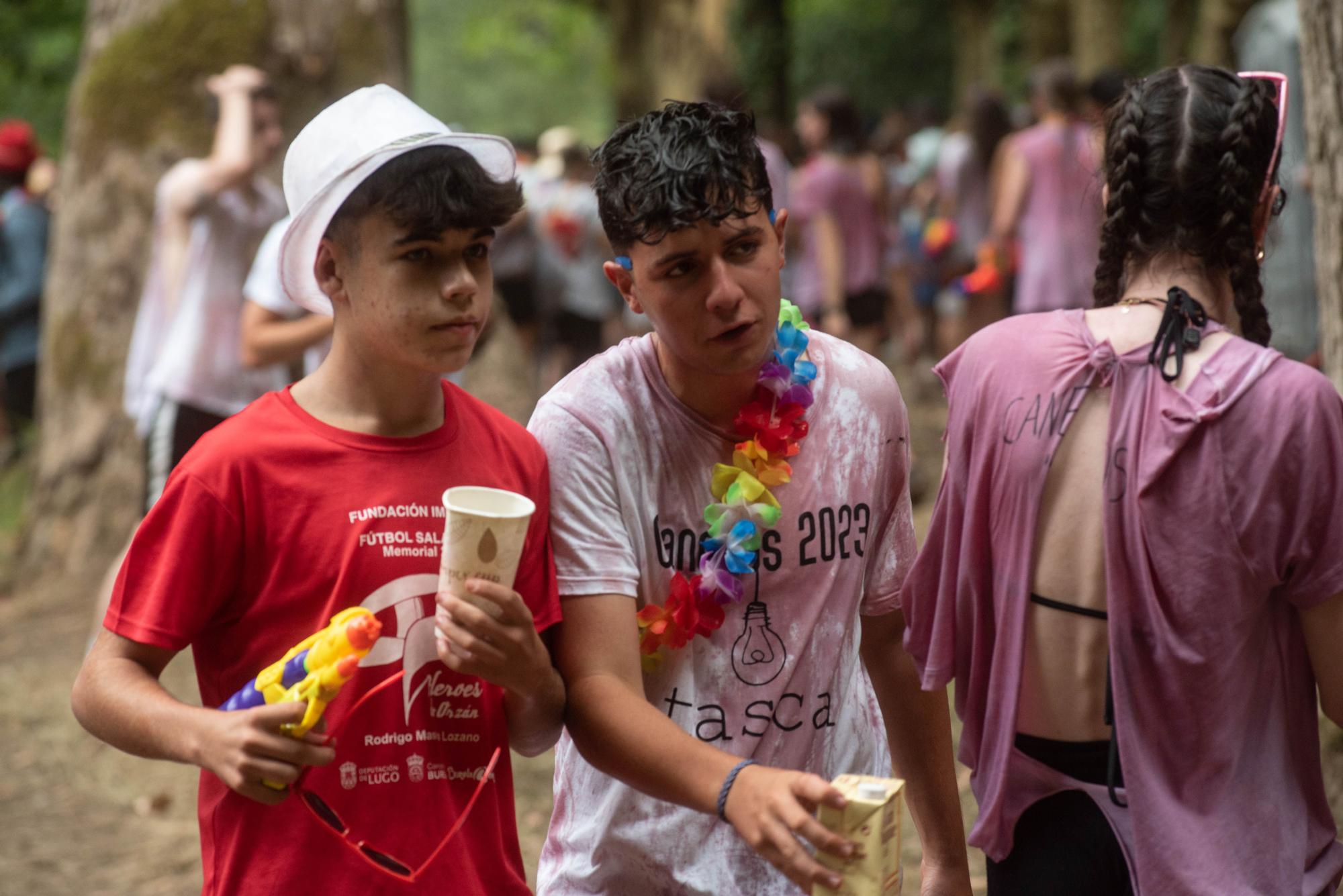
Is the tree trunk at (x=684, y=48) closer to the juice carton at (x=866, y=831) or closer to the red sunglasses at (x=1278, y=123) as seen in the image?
the red sunglasses at (x=1278, y=123)

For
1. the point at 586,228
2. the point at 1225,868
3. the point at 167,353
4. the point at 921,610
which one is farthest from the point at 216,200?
the point at 586,228

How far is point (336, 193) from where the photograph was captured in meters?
2.57

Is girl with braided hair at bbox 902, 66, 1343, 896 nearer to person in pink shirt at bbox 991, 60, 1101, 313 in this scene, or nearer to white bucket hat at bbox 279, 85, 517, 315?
white bucket hat at bbox 279, 85, 517, 315

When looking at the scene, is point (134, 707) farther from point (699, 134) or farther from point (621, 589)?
point (699, 134)

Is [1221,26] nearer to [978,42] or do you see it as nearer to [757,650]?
[978,42]

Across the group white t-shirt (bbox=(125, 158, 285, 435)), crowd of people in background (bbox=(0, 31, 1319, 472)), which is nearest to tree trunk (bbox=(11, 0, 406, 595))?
crowd of people in background (bbox=(0, 31, 1319, 472))

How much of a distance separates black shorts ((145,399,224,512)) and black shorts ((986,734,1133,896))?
4245mm

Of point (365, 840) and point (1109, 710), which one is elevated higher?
point (1109, 710)

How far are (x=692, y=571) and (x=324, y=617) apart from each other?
2.24ft

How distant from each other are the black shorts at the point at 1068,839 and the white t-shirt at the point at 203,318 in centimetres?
423

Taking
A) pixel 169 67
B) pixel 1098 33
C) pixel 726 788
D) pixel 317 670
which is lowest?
pixel 726 788

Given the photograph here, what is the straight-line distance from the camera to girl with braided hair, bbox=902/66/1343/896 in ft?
7.53

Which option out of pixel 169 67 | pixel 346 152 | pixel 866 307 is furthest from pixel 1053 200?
Answer: pixel 346 152

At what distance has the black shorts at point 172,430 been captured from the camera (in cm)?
603
